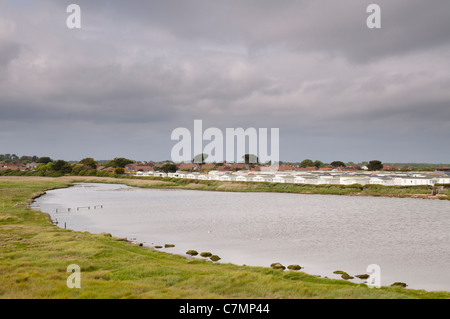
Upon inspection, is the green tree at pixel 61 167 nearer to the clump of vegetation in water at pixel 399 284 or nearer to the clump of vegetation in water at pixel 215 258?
the clump of vegetation in water at pixel 215 258

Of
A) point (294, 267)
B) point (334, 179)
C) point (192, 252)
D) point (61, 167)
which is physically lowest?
point (192, 252)

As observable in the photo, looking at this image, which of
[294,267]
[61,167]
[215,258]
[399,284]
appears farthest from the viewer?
[61,167]

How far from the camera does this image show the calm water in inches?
1058

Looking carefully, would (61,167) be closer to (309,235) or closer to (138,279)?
(309,235)

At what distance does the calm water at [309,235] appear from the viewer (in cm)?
2688

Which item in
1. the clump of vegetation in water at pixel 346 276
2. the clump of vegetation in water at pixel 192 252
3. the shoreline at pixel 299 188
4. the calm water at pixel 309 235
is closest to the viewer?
the clump of vegetation in water at pixel 346 276

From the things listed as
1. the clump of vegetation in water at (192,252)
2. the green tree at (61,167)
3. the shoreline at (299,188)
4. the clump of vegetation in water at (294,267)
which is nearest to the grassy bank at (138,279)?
the clump of vegetation in water at (192,252)

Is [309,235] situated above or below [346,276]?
below

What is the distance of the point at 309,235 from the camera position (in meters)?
39.2

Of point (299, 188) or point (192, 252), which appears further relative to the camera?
point (299, 188)

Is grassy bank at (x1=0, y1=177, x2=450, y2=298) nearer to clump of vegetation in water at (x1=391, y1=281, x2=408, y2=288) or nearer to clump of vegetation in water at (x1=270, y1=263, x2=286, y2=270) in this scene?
clump of vegetation in water at (x1=391, y1=281, x2=408, y2=288)

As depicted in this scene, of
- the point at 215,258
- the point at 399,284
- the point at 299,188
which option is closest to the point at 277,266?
the point at 215,258

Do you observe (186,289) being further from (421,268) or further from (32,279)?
(421,268)

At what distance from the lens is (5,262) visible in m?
20.6
